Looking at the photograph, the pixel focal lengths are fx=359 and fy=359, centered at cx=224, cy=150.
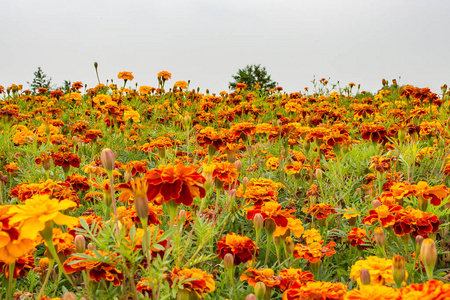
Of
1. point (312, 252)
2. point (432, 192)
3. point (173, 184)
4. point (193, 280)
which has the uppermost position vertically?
point (173, 184)

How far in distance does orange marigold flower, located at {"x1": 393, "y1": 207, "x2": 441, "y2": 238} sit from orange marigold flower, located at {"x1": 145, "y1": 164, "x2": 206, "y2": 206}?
32.9 inches

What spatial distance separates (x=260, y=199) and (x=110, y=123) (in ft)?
7.47

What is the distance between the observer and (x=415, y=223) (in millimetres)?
1349

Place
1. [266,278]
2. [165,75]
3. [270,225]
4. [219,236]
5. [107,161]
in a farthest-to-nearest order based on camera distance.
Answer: [165,75]
[219,236]
[270,225]
[266,278]
[107,161]

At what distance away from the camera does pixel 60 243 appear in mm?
1358

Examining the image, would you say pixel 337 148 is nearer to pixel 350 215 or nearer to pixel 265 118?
pixel 350 215

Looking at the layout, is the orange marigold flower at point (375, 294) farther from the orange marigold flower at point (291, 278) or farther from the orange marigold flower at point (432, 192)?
the orange marigold flower at point (432, 192)

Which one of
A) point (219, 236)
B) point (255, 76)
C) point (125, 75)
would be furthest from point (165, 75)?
point (255, 76)

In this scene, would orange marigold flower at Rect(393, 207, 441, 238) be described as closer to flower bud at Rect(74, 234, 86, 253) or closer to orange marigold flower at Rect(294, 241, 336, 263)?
orange marigold flower at Rect(294, 241, 336, 263)

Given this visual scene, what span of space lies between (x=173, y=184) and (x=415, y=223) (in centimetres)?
95

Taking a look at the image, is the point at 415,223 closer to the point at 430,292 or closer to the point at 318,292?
the point at 318,292

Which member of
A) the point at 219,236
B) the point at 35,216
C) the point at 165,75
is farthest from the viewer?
the point at 165,75

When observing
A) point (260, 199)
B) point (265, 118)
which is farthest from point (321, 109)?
point (260, 199)

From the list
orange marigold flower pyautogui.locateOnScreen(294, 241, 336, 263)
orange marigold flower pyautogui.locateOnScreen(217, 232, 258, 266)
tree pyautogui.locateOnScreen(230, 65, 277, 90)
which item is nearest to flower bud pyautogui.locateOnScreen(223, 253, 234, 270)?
orange marigold flower pyautogui.locateOnScreen(217, 232, 258, 266)
